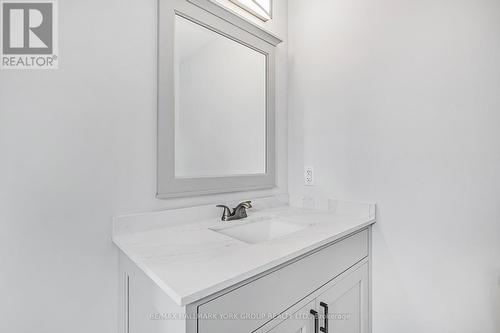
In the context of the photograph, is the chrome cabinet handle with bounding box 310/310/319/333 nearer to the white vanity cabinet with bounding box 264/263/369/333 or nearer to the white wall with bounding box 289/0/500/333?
the white vanity cabinet with bounding box 264/263/369/333

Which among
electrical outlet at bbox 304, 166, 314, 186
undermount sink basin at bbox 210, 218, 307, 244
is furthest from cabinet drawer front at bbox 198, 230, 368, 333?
electrical outlet at bbox 304, 166, 314, 186

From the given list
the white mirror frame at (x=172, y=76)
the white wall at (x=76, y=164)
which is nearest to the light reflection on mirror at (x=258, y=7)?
the white mirror frame at (x=172, y=76)

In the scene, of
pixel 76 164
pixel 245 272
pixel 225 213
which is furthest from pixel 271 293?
pixel 76 164

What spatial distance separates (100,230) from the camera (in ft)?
3.14

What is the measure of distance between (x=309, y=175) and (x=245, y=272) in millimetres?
988

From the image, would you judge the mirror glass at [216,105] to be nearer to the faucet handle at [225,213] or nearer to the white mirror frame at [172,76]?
the white mirror frame at [172,76]

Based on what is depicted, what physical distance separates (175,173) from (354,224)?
855mm

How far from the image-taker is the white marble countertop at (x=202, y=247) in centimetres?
64

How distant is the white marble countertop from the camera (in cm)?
64

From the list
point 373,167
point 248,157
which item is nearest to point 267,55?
point 248,157

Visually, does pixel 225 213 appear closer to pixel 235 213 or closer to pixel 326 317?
pixel 235 213

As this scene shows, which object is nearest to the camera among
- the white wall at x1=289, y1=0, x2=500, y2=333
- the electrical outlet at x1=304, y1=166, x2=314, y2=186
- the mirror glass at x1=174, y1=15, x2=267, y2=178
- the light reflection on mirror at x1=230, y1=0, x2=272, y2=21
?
the white wall at x1=289, y1=0, x2=500, y2=333

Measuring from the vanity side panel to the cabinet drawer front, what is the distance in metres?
0.08

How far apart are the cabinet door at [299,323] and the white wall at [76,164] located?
2.10 ft
